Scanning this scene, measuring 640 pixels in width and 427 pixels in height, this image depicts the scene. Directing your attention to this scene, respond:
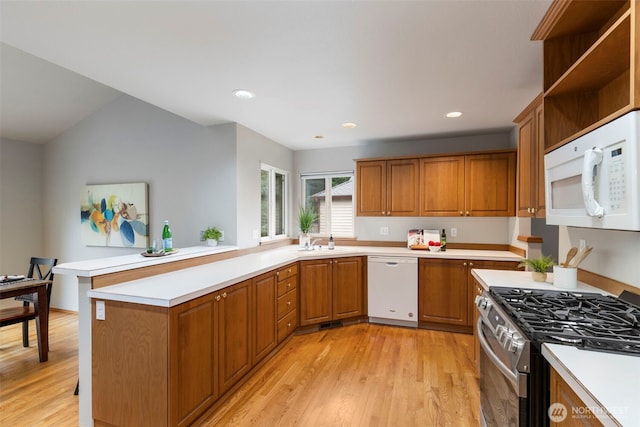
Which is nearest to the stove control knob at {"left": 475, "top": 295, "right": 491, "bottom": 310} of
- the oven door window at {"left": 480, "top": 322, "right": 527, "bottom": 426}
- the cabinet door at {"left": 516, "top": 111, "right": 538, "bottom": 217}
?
the oven door window at {"left": 480, "top": 322, "right": 527, "bottom": 426}

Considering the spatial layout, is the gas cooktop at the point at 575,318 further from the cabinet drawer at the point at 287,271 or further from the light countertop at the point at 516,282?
the cabinet drawer at the point at 287,271

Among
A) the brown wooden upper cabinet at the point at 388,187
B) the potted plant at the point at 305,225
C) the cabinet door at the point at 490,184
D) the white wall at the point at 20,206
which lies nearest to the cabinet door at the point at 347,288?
the potted plant at the point at 305,225

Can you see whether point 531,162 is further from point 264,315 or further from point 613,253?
point 264,315

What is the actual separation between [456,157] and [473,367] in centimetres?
240

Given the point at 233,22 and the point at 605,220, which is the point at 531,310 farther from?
the point at 233,22

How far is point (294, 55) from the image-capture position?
1.95 meters

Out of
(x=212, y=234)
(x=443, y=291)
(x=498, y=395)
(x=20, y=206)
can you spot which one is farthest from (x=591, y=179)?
(x=20, y=206)

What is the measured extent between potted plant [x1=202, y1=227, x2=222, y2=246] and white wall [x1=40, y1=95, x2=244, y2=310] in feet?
0.30

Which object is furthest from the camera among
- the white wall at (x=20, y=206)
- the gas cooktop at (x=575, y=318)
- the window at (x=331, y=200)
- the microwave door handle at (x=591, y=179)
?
the window at (x=331, y=200)

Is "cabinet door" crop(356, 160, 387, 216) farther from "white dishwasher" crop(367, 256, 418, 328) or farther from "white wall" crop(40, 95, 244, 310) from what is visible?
"white wall" crop(40, 95, 244, 310)

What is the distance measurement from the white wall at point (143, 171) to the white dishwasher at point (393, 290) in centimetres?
183

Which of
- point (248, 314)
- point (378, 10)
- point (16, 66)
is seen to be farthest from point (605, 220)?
point (16, 66)

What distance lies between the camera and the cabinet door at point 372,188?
4.11 m

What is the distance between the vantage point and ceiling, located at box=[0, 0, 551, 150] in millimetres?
1540
